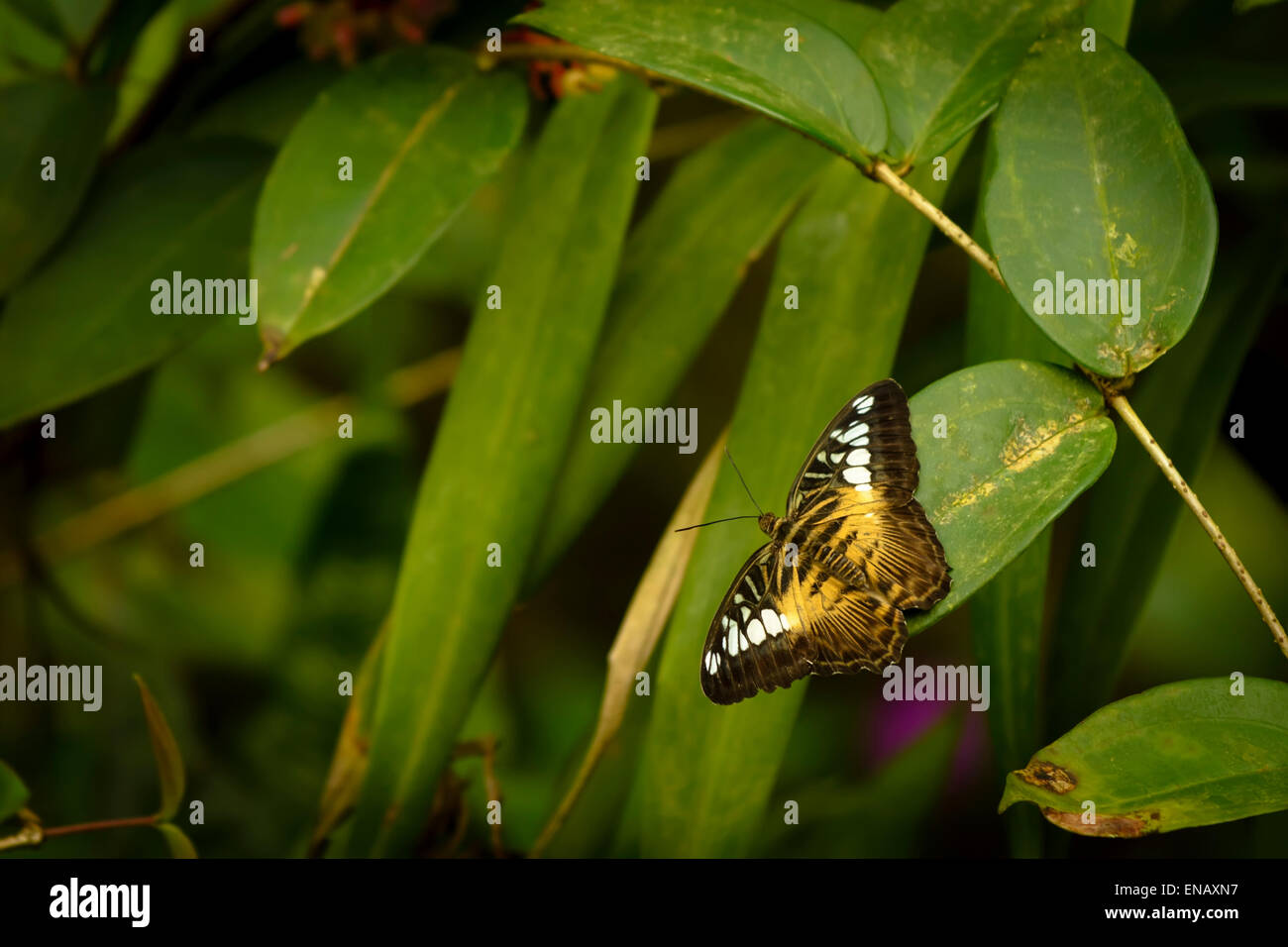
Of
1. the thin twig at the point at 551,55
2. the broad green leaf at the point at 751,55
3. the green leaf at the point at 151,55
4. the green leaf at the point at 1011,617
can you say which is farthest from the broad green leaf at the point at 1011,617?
the green leaf at the point at 151,55

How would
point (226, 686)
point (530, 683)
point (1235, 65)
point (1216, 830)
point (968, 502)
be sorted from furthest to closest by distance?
point (530, 683) < point (226, 686) < point (1216, 830) < point (1235, 65) < point (968, 502)

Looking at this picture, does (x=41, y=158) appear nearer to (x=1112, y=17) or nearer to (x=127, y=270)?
(x=127, y=270)

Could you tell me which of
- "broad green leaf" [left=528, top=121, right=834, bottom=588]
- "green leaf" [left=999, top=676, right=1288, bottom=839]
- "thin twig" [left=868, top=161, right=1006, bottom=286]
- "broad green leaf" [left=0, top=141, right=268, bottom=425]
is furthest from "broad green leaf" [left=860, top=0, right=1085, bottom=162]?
"broad green leaf" [left=0, top=141, right=268, bottom=425]

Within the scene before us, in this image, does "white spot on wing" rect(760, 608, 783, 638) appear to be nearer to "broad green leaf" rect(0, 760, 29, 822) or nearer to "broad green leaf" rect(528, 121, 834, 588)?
"broad green leaf" rect(528, 121, 834, 588)

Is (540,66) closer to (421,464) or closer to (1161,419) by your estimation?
(1161,419)

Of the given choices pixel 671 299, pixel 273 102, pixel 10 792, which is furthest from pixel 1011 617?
pixel 273 102
